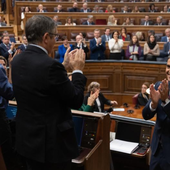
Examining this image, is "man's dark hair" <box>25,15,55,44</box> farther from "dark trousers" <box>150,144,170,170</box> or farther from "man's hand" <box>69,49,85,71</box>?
"dark trousers" <box>150,144,170,170</box>

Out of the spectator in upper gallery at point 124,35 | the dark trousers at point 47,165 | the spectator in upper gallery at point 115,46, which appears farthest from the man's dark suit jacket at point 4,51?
the dark trousers at point 47,165

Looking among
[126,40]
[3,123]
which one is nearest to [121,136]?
[3,123]

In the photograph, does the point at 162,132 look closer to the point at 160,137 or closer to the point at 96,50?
the point at 160,137

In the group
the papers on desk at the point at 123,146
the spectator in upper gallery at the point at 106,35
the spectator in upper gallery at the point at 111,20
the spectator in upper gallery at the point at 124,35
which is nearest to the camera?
the papers on desk at the point at 123,146

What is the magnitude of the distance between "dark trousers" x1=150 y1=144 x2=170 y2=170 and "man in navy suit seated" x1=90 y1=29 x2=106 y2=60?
14.7ft

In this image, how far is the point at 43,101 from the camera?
51.6 inches

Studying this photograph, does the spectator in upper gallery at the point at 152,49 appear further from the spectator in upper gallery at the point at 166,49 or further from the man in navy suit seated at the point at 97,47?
the man in navy suit seated at the point at 97,47

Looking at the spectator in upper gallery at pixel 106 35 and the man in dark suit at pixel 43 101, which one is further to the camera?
the spectator in upper gallery at pixel 106 35

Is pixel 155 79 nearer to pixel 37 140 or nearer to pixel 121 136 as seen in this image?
pixel 121 136

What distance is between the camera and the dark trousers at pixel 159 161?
169 cm

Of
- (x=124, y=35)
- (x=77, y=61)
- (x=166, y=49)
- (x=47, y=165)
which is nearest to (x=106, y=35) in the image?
(x=124, y=35)

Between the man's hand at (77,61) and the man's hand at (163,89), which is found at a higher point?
the man's hand at (77,61)

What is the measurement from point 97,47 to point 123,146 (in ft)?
13.2

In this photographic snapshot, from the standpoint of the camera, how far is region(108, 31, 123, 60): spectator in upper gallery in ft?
20.0
